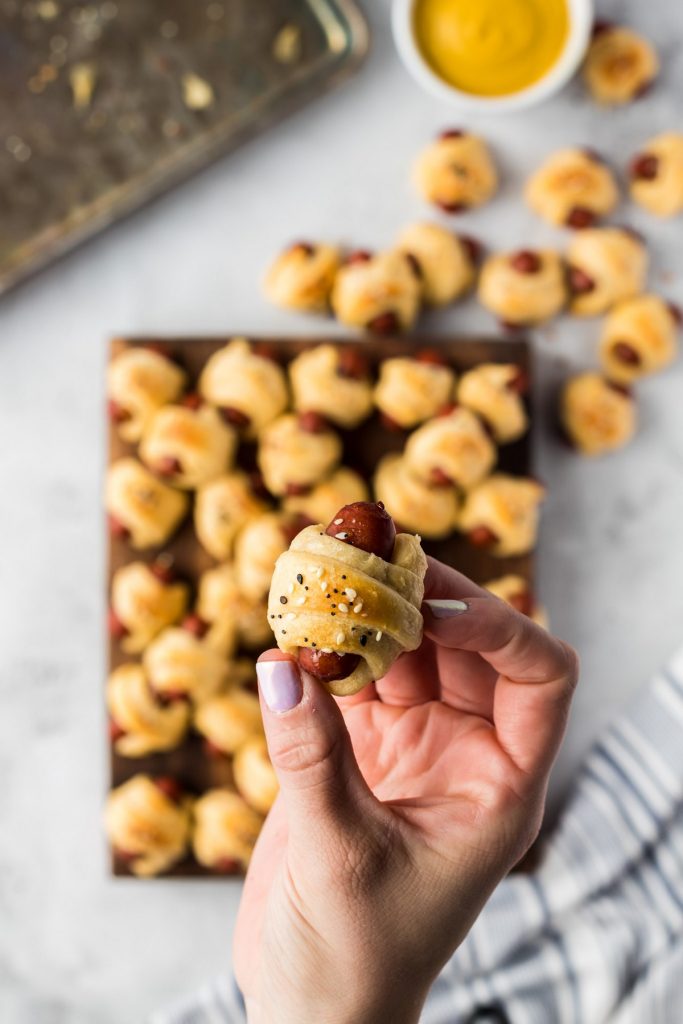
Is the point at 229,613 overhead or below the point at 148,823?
overhead

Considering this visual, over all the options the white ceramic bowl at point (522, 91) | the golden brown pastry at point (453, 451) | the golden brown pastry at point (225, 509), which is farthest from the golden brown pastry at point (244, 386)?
the white ceramic bowl at point (522, 91)

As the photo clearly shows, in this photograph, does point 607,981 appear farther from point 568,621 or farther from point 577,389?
point 577,389

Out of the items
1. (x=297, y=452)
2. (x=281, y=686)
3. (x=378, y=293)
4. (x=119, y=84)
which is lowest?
(x=281, y=686)

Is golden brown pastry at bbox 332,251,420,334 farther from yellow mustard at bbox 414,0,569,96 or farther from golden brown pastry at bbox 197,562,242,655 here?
golden brown pastry at bbox 197,562,242,655

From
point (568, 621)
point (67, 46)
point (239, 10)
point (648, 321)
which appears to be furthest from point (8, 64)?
point (568, 621)

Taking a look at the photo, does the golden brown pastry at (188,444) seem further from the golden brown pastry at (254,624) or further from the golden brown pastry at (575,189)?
the golden brown pastry at (575,189)

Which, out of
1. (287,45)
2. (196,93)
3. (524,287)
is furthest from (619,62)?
(196,93)

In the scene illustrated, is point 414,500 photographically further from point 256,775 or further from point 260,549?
point 256,775
